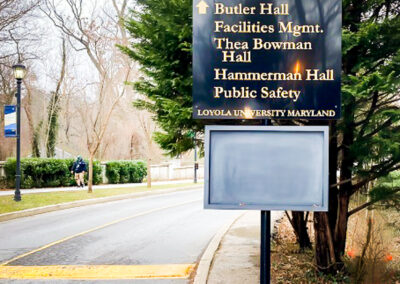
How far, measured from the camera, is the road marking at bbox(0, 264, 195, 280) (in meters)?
6.96

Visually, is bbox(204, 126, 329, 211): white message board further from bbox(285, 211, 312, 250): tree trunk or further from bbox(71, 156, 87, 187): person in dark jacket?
bbox(71, 156, 87, 187): person in dark jacket

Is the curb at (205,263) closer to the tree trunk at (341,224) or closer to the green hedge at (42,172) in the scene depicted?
the tree trunk at (341,224)

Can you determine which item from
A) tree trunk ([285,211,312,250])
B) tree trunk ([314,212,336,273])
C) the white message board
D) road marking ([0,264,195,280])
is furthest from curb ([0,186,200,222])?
the white message board

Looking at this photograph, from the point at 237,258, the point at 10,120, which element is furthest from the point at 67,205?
the point at 237,258

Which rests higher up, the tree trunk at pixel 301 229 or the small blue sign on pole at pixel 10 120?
the small blue sign on pole at pixel 10 120

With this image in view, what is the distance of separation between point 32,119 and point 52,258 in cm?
3241

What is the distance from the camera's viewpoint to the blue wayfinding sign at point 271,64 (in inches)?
169

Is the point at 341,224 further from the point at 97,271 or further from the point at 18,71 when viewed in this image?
the point at 18,71

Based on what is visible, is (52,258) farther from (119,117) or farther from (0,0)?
(119,117)

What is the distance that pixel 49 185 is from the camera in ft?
81.4

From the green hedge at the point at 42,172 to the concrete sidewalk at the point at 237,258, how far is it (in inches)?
596

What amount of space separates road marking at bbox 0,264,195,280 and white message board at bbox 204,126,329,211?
→ 3375mm

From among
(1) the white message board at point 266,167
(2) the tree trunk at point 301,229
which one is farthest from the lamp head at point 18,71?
(1) the white message board at point 266,167

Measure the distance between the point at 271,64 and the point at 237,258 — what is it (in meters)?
4.57
